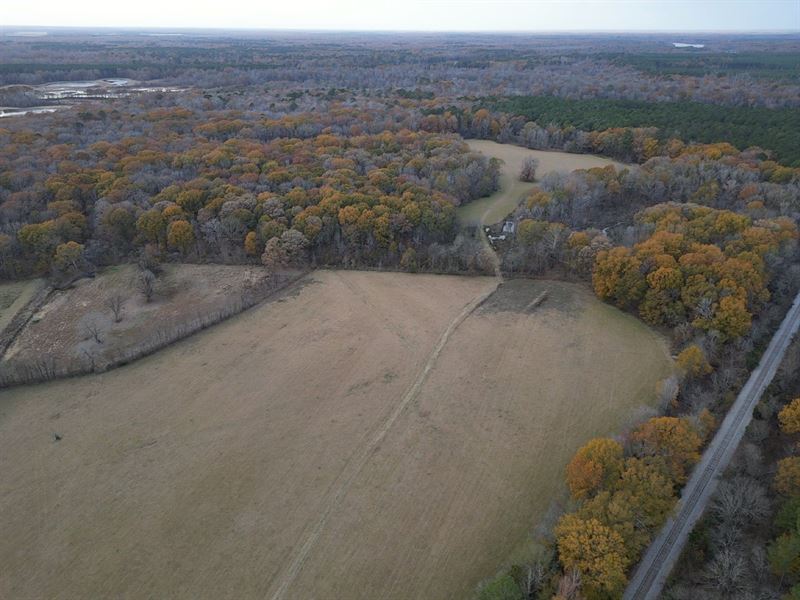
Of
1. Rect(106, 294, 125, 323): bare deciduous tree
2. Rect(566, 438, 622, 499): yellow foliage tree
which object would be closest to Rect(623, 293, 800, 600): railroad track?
Rect(566, 438, 622, 499): yellow foliage tree

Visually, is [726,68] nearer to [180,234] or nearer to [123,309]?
[180,234]

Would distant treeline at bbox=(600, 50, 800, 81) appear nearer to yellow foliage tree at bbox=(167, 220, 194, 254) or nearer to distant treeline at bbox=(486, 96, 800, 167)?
distant treeline at bbox=(486, 96, 800, 167)

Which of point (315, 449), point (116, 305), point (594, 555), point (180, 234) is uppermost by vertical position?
point (180, 234)

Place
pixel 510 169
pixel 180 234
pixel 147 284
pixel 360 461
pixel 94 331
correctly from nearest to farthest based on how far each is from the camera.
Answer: pixel 360 461, pixel 94 331, pixel 147 284, pixel 180 234, pixel 510 169

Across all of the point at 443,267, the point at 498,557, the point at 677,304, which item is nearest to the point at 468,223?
the point at 443,267

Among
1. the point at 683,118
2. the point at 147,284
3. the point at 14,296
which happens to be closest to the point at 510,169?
the point at 683,118
